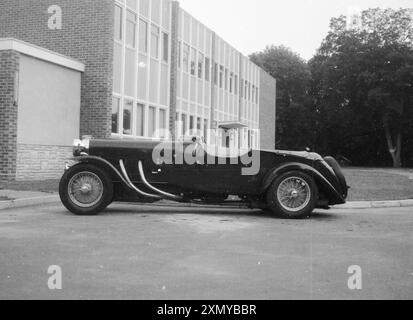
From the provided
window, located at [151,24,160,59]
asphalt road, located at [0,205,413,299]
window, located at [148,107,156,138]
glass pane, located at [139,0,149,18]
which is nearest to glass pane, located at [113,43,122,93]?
glass pane, located at [139,0,149,18]

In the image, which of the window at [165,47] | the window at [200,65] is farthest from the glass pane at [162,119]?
the window at [200,65]

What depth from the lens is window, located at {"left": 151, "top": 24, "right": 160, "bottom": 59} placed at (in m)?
21.7

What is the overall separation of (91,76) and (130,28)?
287cm

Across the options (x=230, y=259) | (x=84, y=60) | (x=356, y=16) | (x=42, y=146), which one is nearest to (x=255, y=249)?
(x=230, y=259)

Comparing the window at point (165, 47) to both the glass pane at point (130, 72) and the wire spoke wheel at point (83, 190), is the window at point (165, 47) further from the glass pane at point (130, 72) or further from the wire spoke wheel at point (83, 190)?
the wire spoke wheel at point (83, 190)

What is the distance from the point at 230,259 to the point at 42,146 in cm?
1171

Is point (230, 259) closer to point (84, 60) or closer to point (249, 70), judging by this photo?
point (84, 60)

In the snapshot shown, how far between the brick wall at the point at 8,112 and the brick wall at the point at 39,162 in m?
0.24

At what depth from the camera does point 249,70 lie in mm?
37469

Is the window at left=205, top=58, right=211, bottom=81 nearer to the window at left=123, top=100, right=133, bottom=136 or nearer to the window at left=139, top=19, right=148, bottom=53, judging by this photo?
the window at left=139, top=19, right=148, bottom=53

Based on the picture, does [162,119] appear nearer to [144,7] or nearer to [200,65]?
[144,7]

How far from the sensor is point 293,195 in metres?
8.91

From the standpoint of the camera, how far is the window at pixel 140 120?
20484mm

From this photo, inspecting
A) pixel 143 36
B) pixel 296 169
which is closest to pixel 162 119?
pixel 143 36
